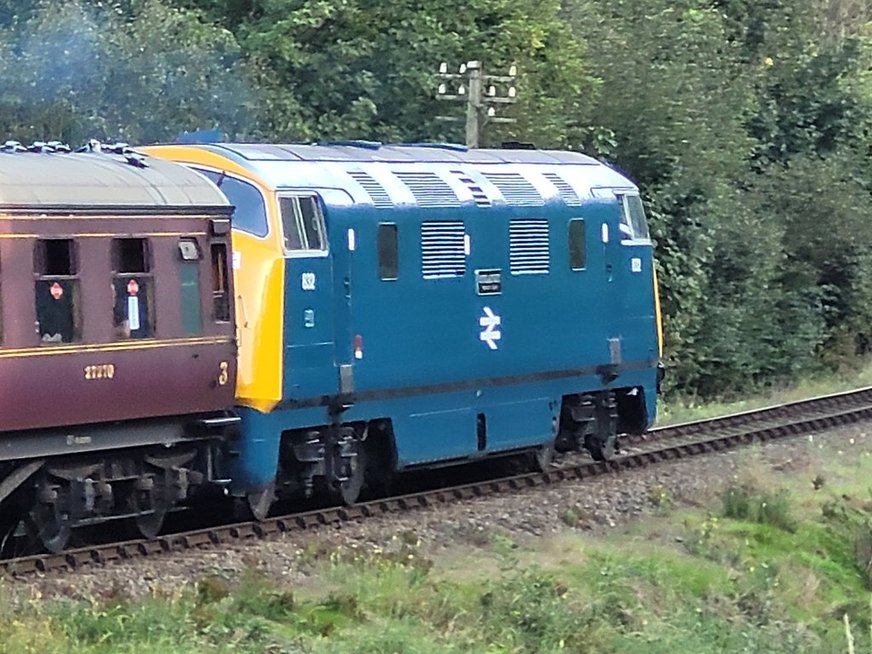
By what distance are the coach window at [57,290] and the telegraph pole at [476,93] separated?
12.7 metres

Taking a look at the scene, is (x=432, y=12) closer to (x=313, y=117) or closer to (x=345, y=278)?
(x=313, y=117)

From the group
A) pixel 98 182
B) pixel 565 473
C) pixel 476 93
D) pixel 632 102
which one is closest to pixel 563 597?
pixel 98 182

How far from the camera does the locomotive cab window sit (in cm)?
1802

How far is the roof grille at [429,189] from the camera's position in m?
15.3

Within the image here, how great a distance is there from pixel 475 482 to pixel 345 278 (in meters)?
3.62

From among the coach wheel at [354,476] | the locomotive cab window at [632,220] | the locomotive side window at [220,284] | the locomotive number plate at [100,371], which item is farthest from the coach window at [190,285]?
the locomotive cab window at [632,220]

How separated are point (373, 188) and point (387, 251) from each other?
22.1 inches

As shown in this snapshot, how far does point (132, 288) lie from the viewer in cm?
1260

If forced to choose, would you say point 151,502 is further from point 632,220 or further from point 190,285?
point 632,220

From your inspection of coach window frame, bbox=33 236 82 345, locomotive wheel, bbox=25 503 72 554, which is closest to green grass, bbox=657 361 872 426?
locomotive wheel, bbox=25 503 72 554

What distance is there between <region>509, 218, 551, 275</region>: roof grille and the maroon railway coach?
12.0ft

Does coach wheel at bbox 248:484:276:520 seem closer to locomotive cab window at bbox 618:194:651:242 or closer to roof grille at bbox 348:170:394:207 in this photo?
roof grille at bbox 348:170:394:207

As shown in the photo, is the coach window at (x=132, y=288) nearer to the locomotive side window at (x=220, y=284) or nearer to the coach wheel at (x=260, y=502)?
the locomotive side window at (x=220, y=284)

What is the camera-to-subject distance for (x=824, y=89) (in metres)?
36.6
